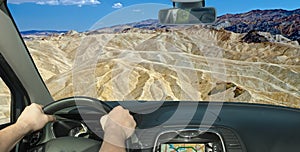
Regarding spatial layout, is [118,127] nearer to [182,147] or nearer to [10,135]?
[10,135]

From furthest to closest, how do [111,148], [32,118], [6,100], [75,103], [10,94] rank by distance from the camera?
[6,100]
[10,94]
[75,103]
[32,118]
[111,148]

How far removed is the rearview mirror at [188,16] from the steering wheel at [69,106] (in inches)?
15.3

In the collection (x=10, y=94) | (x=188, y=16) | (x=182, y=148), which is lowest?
(x=182, y=148)

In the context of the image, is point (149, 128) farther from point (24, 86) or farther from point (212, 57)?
point (24, 86)

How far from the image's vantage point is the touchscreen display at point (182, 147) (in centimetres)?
176

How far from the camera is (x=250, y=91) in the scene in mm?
5590

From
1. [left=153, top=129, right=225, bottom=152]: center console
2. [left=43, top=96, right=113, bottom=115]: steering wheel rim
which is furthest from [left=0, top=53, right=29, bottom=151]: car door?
[left=153, top=129, right=225, bottom=152]: center console

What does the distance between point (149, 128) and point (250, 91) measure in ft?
A: 12.6

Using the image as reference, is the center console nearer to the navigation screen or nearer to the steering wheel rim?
the navigation screen

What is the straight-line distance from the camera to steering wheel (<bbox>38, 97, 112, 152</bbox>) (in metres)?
1.59

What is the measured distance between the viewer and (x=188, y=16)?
138 cm

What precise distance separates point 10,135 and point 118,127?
32 cm

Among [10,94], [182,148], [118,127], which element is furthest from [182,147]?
[10,94]

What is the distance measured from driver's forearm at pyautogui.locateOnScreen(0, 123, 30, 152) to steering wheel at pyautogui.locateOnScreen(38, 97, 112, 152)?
17 centimetres
